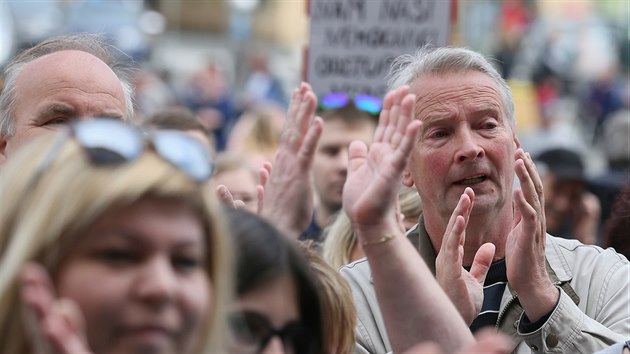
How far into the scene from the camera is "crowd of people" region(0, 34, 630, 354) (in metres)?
2.54

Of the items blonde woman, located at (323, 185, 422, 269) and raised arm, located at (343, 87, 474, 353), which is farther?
blonde woman, located at (323, 185, 422, 269)

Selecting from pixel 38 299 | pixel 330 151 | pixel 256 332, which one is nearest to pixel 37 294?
pixel 38 299

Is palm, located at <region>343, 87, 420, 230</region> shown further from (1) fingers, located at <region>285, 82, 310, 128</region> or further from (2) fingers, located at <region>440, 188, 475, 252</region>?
(2) fingers, located at <region>440, 188, 475, 252</region>

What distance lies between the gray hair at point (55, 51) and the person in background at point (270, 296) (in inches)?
68.7

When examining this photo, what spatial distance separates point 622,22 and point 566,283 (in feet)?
79.9

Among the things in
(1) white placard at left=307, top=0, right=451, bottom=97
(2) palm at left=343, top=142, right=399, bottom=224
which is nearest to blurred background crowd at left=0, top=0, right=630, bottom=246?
(1) white placard at left=307, top=0, right=451, bottom=97

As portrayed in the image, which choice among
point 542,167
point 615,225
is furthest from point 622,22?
point 615,225

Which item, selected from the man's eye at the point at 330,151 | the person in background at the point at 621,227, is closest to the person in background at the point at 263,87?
the man's eye at the point at 330,151

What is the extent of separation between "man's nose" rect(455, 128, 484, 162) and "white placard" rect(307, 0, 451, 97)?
287cm

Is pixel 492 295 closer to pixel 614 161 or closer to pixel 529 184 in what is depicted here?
pixel 529 184

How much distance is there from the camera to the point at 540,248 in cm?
411

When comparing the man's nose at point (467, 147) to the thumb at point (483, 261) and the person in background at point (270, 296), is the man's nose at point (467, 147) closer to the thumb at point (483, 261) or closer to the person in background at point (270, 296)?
the thumb at point (483, 261)

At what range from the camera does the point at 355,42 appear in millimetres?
7656

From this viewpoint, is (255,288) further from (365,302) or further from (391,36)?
(391,36)
